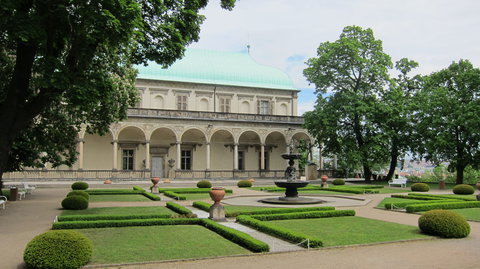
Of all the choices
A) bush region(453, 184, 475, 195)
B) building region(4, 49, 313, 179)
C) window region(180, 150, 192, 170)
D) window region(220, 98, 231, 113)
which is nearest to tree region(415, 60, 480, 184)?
bush region(453, 184, 475, 195)

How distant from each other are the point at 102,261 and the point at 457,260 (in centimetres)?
815

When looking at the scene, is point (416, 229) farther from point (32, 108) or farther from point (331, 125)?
point (331, 125)

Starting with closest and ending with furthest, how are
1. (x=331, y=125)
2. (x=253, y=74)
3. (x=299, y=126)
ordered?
(x=331, y=125) → (x=299, y=126) → (x=253, y=74)

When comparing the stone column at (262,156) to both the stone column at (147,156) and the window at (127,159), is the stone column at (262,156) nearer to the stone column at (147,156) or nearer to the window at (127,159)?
the stone column at (147,156)

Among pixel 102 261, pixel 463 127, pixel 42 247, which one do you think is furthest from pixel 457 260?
pixel 463 127

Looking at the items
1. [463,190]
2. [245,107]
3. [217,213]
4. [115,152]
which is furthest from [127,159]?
[463,190]

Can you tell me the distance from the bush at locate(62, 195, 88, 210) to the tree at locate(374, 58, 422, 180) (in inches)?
1101

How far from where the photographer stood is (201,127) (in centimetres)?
4375

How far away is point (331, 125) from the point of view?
39969 mm

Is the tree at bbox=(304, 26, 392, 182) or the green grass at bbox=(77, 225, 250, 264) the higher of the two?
the tree at bbox=(304, 26, 392, 182)

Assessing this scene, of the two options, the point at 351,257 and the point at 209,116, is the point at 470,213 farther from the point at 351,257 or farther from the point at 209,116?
the point at 209,116

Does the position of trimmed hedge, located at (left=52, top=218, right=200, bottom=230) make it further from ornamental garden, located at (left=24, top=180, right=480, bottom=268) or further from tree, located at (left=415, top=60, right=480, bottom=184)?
tree, located at (left=415, top=60, right=480, bottom=184)

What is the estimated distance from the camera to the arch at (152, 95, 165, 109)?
46.1m

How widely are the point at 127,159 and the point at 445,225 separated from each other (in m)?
36.0
